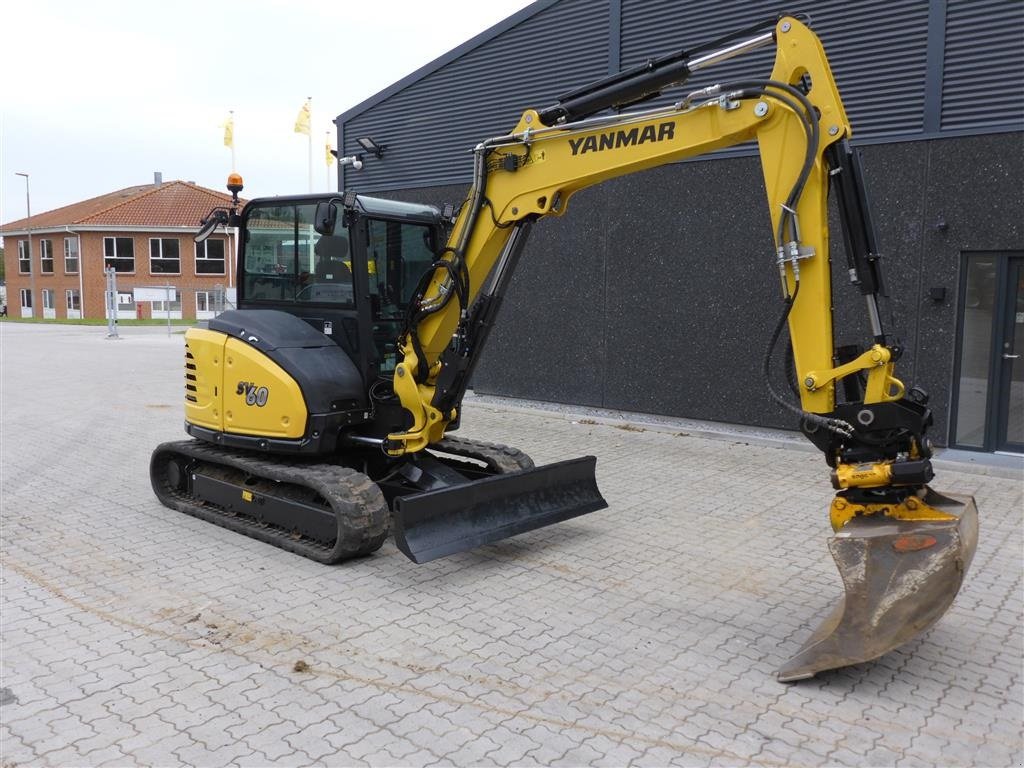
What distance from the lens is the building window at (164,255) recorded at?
41188 mm

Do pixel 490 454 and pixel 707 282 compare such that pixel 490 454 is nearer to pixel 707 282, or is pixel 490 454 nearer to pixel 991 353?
pixel 707 282

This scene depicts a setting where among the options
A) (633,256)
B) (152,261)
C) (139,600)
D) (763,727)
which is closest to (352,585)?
(139,600)

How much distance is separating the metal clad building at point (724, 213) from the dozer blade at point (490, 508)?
446 cm

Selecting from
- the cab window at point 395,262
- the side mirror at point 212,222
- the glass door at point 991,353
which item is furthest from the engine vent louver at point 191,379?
the glass door at point 991,353

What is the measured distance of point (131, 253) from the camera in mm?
41125

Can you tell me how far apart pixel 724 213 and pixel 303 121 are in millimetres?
13954

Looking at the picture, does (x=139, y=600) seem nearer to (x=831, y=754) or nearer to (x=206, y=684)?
(x=206, y=684)

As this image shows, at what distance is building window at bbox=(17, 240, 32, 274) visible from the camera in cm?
4562

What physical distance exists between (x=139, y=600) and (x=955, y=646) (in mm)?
4777

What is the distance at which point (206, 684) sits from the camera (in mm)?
3900

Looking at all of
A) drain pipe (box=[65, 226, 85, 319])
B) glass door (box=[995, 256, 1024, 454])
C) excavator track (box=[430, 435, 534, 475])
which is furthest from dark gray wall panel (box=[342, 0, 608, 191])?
drain pipe (box=[65, 226, 85, 319])

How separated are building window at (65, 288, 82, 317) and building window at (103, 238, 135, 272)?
307 cm

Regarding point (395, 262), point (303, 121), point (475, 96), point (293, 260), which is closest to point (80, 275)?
point (303, 121)

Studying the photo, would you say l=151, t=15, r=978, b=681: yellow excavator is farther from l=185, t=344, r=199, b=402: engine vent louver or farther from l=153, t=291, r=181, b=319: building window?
l=153, t=291, r=181, b=319: building window
